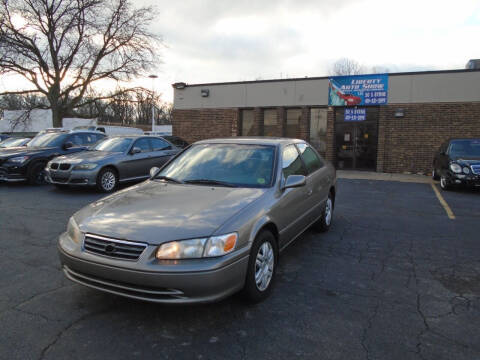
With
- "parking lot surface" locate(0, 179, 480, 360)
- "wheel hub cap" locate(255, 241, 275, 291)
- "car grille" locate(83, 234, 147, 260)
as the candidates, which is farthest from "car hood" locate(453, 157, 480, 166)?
"car grille" locate(83, 234, 147, 260)

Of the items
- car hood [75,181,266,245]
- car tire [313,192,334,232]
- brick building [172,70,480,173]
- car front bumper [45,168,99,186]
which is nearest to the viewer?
car hood [75,181,266,245]

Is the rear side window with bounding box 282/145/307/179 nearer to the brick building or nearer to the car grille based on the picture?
the car grille

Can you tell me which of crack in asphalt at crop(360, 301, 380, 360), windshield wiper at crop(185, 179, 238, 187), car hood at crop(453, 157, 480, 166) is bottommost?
crack in asphalt at crop(360, 301, 380, 360)

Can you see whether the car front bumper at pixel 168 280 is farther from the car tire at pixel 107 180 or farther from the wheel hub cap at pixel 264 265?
the car tire at pixel 107 180

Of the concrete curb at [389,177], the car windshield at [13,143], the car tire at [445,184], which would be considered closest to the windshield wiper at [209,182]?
the car tire at [445,184]

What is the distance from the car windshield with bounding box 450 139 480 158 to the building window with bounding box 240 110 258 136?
30.0 feet

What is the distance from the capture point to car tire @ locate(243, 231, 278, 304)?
3.15m

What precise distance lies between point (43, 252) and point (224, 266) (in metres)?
3.09

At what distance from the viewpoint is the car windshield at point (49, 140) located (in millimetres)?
11373

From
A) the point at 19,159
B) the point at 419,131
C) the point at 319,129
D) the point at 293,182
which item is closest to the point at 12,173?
the point at 19,159

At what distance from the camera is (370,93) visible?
15.5 m

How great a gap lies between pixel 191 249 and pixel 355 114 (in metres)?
14.7

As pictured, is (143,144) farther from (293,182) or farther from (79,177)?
(293,182)

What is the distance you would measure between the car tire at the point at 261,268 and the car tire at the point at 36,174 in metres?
9.39
